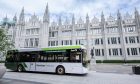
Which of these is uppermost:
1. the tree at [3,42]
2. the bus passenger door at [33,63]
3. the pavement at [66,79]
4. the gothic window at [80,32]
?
the gothic window at [80,32]

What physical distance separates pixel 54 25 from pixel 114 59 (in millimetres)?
24399

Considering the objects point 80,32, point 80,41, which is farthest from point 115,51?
point 80,32

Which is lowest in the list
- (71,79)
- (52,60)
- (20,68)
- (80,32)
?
(71,79)

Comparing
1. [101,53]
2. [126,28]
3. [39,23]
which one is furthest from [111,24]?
[39,23]

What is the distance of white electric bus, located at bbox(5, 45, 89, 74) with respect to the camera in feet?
36.2

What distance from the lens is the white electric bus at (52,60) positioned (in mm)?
11036

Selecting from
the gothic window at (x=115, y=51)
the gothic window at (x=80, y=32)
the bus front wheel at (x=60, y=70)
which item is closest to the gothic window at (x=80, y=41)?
the gothic window at (x=80, y=32)

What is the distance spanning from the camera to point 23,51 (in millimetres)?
13477

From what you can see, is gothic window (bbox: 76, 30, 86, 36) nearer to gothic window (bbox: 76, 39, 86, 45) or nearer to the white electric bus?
gothic window (bbox: 76, 39, 86, 45)

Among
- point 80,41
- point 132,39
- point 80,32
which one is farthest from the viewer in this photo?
point 80,32

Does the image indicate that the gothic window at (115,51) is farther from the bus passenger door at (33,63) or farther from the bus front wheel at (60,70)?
the bus passenger door at (33,63)

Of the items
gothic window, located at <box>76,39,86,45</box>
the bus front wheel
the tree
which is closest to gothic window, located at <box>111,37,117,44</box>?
gothic window, located at <box>76,39,86,45</box>

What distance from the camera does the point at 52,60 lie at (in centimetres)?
1195

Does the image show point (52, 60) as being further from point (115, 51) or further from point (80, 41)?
point (115, 51)
